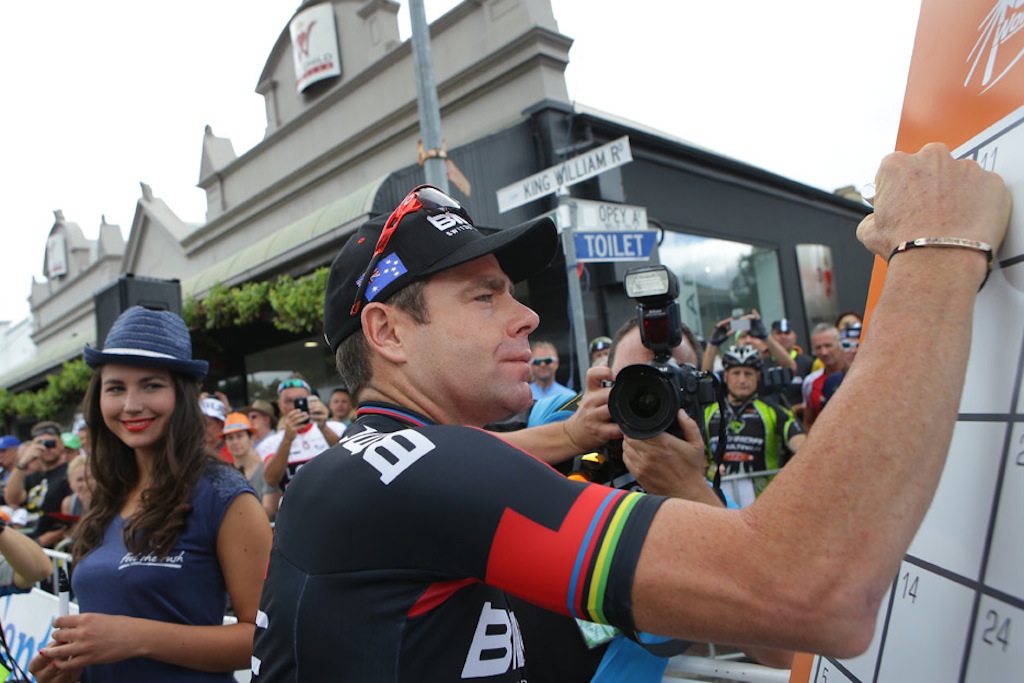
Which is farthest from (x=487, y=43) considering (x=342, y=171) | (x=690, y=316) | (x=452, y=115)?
(x=690, y=316)

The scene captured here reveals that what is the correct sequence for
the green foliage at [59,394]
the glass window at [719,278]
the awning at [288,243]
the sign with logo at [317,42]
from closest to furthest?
the awning at [288,243], the glass window at [719,278], the sign with logo at [317,42], the green foliage at [59,394]

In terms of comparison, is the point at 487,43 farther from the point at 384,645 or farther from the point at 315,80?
the point at 384,645

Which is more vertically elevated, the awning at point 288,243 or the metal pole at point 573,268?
the awning at point 288,243

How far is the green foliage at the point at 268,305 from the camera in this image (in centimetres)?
910

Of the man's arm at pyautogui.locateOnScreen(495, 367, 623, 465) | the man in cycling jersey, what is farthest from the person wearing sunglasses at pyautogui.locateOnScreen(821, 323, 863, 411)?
the man's arm at pyautogui.locateOnScreen(495, 367, 623, 465)

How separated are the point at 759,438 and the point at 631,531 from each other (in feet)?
14.4

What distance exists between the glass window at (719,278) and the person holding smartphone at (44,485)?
7562 mm

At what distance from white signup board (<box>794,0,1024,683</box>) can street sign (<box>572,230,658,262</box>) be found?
3912 mm

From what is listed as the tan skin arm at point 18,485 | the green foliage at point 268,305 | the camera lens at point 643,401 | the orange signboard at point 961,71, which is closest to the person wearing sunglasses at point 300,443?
the green foliage at point 268,305

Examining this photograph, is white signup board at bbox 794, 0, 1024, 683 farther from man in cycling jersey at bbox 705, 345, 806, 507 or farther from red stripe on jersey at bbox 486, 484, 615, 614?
man in cycling jersey at bbox 705, 345, 806, 507

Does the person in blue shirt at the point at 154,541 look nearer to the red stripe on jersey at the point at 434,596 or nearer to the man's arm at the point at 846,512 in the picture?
the red stripe on jersey at the point at 434,596

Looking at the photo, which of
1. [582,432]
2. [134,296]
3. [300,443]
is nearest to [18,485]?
[300,443]

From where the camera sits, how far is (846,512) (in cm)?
84

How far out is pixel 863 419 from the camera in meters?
0.87
